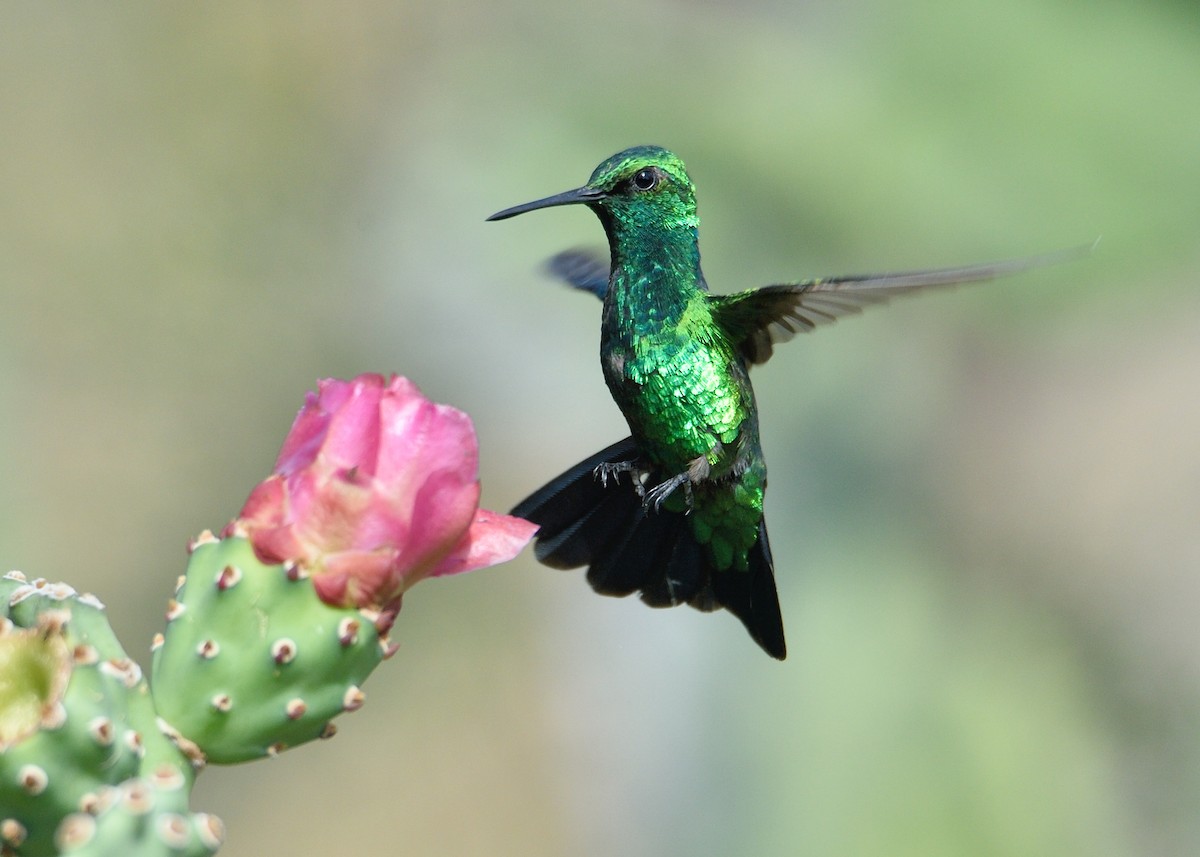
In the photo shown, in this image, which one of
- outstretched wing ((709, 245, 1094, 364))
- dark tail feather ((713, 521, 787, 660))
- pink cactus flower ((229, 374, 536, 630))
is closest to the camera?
pink cactus flower ((229, 374, 536, 630))

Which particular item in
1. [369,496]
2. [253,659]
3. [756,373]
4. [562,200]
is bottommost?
[253,659]

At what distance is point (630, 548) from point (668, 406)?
0.36m

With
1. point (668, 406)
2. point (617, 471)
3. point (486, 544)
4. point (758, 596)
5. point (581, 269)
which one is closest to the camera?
point (486, 544)

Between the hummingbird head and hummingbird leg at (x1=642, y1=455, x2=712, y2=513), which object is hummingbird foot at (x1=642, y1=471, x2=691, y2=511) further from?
the hummingbird head

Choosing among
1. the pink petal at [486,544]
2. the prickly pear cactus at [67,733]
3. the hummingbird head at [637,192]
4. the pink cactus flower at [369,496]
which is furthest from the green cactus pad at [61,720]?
the hummingbird head at [637,192]

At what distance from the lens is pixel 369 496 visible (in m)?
1.11

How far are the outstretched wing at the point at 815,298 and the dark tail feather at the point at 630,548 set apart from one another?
0.29 meters

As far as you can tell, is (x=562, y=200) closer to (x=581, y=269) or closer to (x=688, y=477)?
(x=688, y=477)

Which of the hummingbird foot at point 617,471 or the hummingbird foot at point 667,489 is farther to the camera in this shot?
the hummingbird foot at point 617,471

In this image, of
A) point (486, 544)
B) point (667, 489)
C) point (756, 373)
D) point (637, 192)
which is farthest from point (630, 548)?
point (756, 373)

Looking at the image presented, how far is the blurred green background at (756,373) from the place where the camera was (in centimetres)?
477

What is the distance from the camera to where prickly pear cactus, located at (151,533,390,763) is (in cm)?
112

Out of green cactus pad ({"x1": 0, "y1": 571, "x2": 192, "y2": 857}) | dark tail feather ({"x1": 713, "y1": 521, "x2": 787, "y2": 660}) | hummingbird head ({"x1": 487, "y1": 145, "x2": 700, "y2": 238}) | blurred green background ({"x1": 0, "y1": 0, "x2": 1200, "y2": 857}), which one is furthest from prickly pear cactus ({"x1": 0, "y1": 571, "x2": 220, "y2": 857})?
blurred green background ({"x1": 0, "y1": 0, "x2": 1200, "y2": 857})

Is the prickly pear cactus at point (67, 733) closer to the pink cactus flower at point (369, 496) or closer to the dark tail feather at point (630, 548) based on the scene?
the pink cactus flower at point (369, 496)
